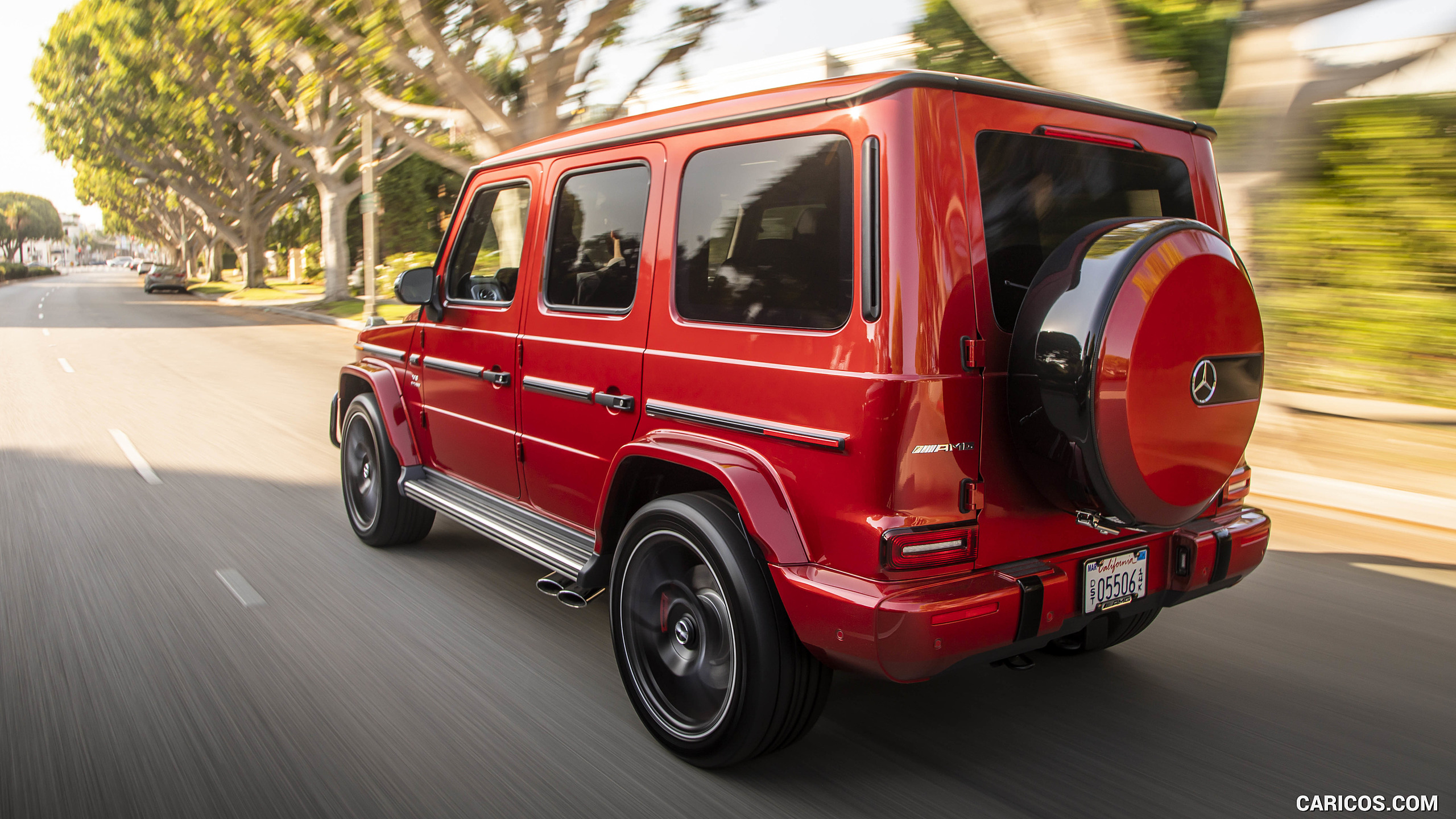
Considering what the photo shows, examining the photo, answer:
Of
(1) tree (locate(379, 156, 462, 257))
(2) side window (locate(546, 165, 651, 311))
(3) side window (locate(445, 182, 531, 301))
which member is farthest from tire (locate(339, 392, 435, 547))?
(1) tree (locate(379, 156, 462, 257))

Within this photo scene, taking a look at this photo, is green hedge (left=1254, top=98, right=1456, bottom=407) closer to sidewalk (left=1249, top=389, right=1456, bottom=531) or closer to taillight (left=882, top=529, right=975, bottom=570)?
sidewalk (left=1249, top=389, right=1456, bottom=531)

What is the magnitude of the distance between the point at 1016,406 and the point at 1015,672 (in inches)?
58.2

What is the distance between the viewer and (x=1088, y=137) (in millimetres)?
3104

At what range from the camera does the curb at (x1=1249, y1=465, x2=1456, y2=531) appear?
19.8ft

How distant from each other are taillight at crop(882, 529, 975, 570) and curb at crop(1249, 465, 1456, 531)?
4.13 m

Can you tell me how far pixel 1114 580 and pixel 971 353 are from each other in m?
0.88

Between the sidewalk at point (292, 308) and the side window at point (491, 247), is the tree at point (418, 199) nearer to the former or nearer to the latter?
the sidewalk at point (292, 308)

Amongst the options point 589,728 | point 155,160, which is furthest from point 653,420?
point 155,160

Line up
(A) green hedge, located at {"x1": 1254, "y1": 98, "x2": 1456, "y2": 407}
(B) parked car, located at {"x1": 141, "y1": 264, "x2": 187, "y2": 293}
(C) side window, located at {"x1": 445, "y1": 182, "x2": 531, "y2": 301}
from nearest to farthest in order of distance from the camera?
(C) side window, located at {"x1": 445, "y1": 182, "x2": 531, "y2": 301}
(A) green hedge, located at {"x1": 1254, "y1": 98, "x2": 1456, "y2": 407}
(B) parked car, located at {"x1": 141, "y1": 264, "x2": 187, "y2": 293}

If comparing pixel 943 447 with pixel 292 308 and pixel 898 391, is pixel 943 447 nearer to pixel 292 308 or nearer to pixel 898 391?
pixel 898 391

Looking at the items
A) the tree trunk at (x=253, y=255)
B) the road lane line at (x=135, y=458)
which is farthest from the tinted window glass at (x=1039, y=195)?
the tree trunk at (x=253, y=255)

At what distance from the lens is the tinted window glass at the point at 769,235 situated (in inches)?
112

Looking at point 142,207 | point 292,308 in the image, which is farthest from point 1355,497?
point 142,207

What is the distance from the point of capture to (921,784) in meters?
3.01
